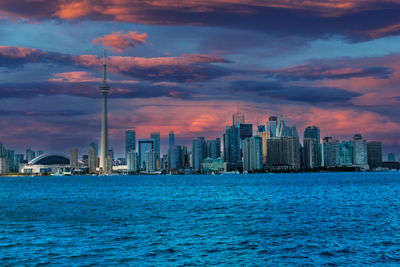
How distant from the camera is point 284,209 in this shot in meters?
77.3

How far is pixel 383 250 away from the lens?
40875 millimetres

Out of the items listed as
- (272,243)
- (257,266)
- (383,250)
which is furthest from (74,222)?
(383,250)

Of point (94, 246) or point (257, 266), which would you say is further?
point (94, 246)

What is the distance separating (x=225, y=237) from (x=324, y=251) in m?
11.1

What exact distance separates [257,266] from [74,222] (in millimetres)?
33783

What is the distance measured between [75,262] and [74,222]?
25.8 meters

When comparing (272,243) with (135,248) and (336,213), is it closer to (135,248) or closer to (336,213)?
(135,248)

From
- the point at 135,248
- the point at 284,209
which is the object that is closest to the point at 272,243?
the point at 135,248

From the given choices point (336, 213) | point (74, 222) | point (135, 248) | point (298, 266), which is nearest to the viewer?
point (298, 266)

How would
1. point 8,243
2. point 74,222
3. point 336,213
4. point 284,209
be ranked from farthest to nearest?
1. point 284,209
2. point 336,213
3. point 74,222
4. point 8,243

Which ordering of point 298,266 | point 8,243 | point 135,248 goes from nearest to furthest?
point 298,266 → point 135,248 → point 8,243

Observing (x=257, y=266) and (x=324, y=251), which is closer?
(x=257, y=266)

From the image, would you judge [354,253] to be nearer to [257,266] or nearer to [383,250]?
[383,250]

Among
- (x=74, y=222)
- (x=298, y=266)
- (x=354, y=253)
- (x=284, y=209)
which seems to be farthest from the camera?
(x=284, y=209)
